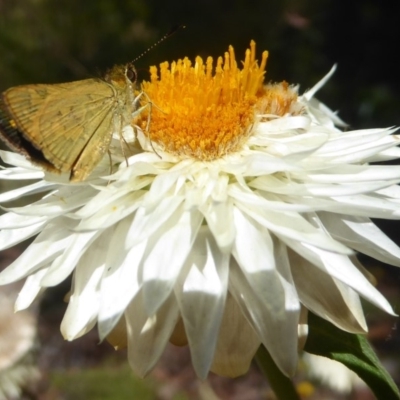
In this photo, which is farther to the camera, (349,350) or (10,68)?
(10,68)

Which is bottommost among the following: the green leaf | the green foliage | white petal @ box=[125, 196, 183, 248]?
the green foliage

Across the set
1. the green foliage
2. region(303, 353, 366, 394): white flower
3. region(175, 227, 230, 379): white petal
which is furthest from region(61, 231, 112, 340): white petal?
the green foliage

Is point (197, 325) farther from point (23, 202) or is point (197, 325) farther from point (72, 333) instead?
point (23, 202)

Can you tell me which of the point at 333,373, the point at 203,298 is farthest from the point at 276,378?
the point at 333,373

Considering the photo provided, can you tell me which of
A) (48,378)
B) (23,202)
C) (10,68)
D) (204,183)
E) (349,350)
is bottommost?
(48,378)

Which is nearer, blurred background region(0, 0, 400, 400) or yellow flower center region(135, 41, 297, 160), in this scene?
yellow flower center region(135, 41, 297, 160)

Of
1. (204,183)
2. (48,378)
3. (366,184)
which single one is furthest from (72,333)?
(48,378)

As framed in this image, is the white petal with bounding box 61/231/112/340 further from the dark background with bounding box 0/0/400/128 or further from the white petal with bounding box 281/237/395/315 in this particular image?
the dark background with bounding box 0/0/400/128

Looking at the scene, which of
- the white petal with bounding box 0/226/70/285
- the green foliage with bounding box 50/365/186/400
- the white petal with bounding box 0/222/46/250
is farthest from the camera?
the green foliage with bounding box 50/365/186/400
